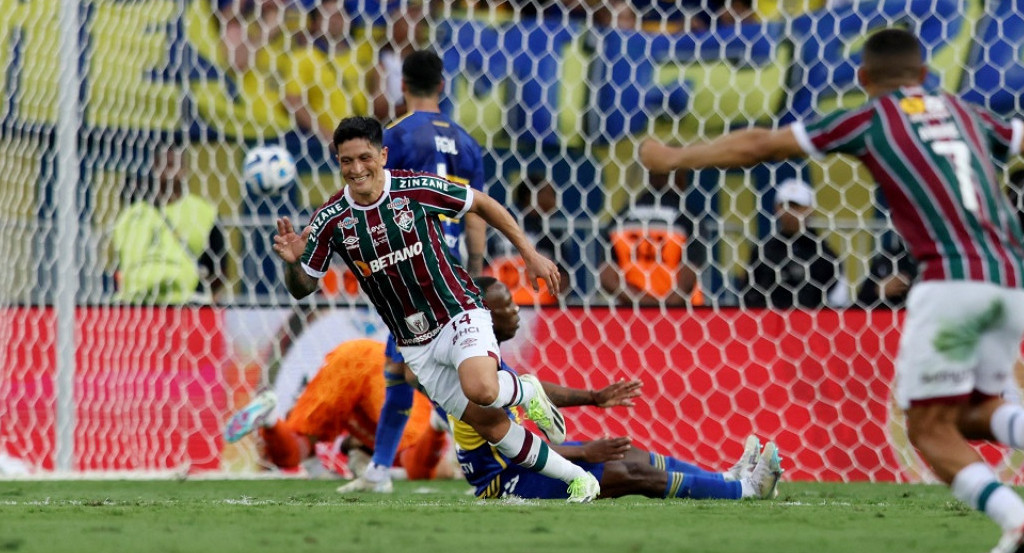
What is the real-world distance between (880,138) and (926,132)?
0.12 meters

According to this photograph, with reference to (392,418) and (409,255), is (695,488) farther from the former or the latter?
(392,418)

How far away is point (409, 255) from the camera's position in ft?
18.6

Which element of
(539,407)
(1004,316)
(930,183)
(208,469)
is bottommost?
(208,469)

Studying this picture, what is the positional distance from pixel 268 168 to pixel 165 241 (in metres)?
0.82

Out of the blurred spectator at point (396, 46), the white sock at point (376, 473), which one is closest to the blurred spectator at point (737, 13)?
the blurred spectator at point (396, 46)

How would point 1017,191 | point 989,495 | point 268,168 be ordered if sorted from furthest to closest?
point 268,168
point 1017,191
point 989,495

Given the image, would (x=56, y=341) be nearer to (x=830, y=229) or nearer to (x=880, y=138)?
(x=830, y=229)

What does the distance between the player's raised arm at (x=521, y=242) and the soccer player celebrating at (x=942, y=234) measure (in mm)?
1271

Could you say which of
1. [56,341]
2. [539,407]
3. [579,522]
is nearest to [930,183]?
[579,522]

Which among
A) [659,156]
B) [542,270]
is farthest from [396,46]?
[659,156]

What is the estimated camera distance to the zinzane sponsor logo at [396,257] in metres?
5.68

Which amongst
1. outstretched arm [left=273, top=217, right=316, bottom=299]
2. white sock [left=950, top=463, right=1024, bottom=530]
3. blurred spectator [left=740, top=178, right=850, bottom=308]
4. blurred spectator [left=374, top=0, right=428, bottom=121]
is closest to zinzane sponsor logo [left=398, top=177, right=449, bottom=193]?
outstretched arm [left=273, top=217, right=316, bottom=299]

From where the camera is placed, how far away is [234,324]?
838cm

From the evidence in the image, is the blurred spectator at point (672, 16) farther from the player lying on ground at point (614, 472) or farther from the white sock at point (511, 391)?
the white sock at point (511, 391)
